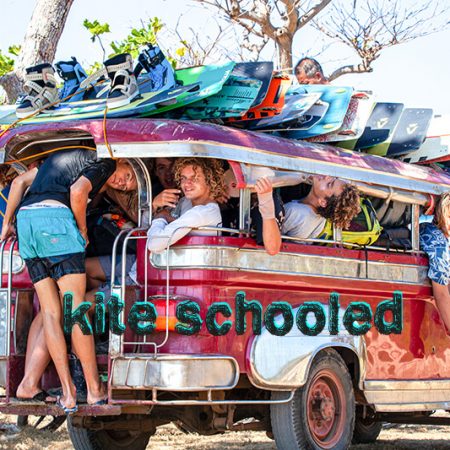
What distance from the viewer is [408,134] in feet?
30.3

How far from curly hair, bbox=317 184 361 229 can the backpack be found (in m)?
0.23

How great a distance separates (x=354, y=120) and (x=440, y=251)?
4.12 feet

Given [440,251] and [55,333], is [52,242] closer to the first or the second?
[55,333]

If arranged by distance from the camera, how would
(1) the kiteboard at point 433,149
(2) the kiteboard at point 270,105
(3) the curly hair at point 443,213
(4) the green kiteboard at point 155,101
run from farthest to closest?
(1) the kiteboard at point 433,149 → (3) the curly hair at point 443,213 → (2) the kiteboard at point 270,105 → (4) the green kiteboard at point 155,101

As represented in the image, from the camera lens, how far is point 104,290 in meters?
7.31

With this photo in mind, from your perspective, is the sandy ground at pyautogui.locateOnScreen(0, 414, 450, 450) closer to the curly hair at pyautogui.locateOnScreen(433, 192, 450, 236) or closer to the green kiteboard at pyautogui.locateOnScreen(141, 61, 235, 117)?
the curly hair at pyautogui.locateOnScreen(433, 192, 450, 236)

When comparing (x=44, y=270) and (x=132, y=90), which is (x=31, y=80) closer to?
(x=132, y=90)

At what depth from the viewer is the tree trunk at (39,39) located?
452 inches

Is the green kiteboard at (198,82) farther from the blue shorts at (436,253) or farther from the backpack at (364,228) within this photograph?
the blue shorts at (436,253)

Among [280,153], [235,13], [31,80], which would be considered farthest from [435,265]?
[235,13]

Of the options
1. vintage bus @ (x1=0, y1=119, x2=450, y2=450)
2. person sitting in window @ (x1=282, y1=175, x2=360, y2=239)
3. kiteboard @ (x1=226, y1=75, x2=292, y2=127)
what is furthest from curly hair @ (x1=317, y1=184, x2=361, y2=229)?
kiteboard @ (x1=226, y1=75, x2=292, y2=127)

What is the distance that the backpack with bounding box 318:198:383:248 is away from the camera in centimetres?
809

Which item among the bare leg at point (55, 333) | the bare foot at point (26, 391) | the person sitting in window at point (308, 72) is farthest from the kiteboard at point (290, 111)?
the bare foot at point (26, 391)

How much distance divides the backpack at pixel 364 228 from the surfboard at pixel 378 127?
2.60 ft
